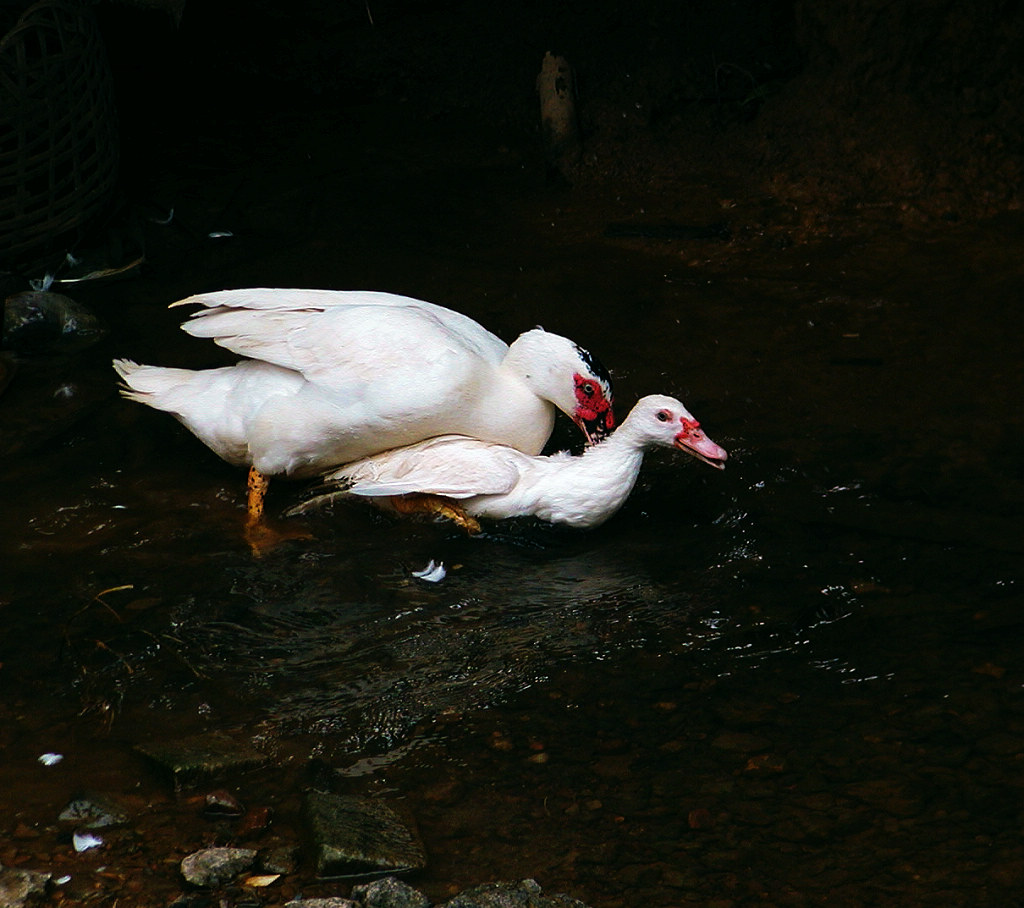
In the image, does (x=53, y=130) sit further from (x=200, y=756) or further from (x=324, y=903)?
(x=324, y=903)

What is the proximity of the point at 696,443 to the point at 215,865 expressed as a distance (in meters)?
2.23

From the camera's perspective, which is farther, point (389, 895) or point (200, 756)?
point (200, 756)

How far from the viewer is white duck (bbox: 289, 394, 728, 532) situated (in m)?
4.39

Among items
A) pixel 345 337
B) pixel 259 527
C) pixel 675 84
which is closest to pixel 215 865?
pixel 259 527

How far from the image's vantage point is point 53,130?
584cm

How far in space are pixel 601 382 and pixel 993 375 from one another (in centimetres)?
172

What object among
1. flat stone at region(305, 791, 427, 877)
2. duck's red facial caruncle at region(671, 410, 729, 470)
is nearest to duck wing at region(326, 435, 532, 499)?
duck's red facial caruncle at region(671, 410, 729, 470)

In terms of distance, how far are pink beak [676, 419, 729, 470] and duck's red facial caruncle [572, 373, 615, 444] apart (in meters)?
0.37

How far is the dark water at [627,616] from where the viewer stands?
2.99m

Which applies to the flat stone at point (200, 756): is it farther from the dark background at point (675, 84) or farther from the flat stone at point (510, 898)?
the dark background at point (675, 84)

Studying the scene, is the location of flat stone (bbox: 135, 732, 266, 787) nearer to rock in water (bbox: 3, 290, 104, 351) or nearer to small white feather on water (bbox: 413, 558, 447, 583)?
small white feather on water (bbox: 413, 558, 447, 583)

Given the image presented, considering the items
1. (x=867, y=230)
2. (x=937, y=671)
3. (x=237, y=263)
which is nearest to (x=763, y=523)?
(x=937, y=671)

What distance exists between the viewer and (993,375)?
5.12 metres

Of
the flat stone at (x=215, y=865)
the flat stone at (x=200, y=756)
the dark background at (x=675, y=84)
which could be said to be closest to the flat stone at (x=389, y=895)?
the flat stone at (x=215, y=865)
